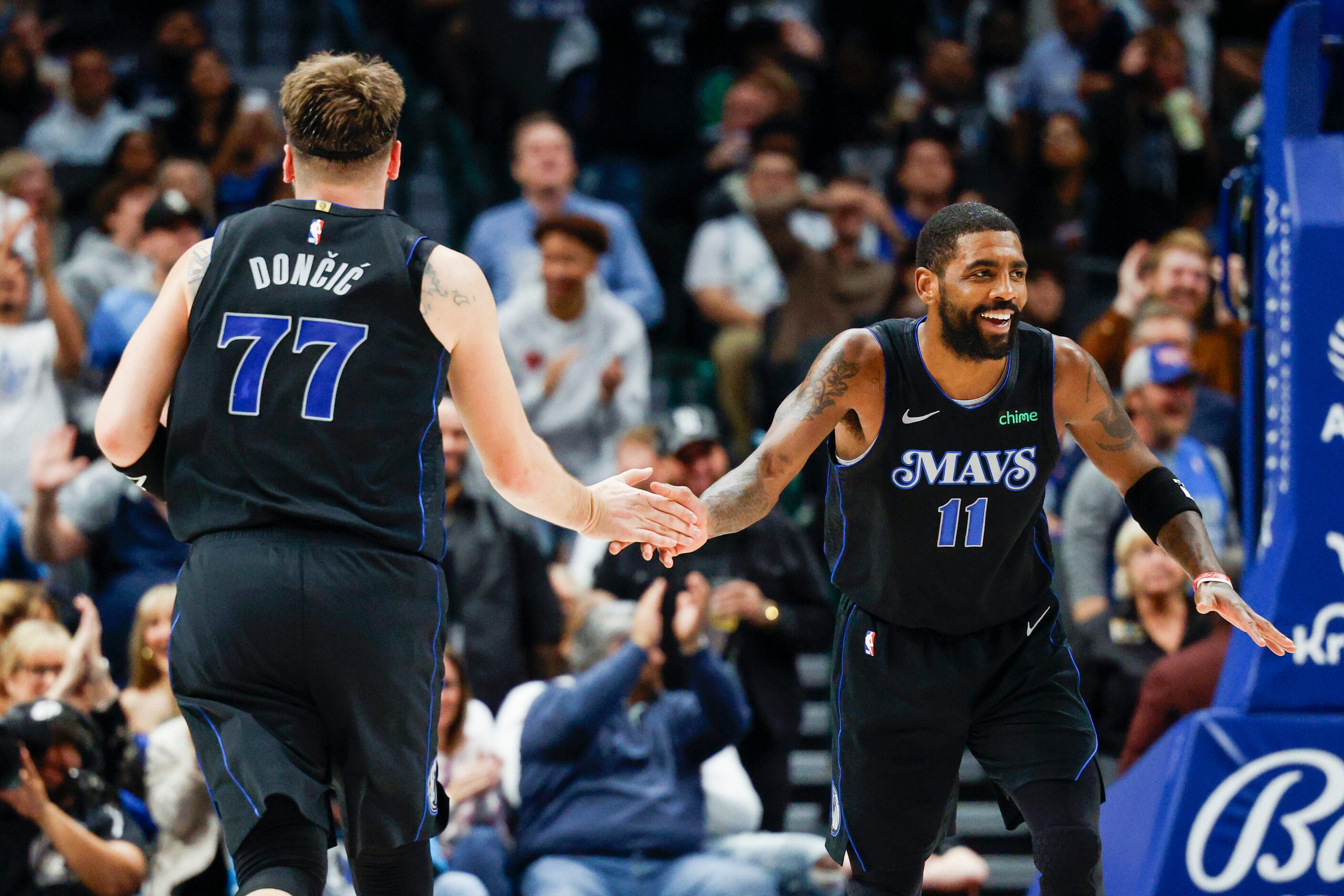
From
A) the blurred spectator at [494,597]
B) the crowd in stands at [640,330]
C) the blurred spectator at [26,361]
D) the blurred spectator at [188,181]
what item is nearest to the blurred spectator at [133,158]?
the crowd in stands at [640,330]

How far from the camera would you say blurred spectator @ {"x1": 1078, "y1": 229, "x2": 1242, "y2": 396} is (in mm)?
9195

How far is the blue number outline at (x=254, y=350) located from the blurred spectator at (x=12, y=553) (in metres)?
4.40

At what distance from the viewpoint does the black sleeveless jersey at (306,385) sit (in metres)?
3.57

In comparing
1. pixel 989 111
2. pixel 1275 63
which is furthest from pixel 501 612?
pixel 989 111

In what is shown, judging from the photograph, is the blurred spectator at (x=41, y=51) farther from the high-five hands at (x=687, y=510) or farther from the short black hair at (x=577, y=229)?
the high-five hands at (x=687, y=510)

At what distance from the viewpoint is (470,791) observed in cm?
650

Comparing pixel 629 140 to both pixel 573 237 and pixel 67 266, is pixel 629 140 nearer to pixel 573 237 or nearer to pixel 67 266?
pixel 573 237

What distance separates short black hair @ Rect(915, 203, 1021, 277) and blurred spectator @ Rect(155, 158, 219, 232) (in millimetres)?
6177

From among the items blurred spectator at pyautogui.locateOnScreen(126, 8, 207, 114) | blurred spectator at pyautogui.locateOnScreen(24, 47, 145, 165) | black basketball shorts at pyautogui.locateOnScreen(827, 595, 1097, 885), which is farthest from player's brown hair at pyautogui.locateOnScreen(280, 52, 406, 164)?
blurred spectator at pyautogui.locateOnScreen(126, 8, 207, 114)

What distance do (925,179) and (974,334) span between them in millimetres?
6728

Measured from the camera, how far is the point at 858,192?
10133 millimetres

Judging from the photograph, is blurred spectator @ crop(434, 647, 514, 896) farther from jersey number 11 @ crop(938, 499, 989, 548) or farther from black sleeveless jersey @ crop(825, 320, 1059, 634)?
jersey number 11 @ crop(938, 499, 989, 548)

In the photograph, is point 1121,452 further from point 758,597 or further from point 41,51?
point 41,51

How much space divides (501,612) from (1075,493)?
2787 millimetres
